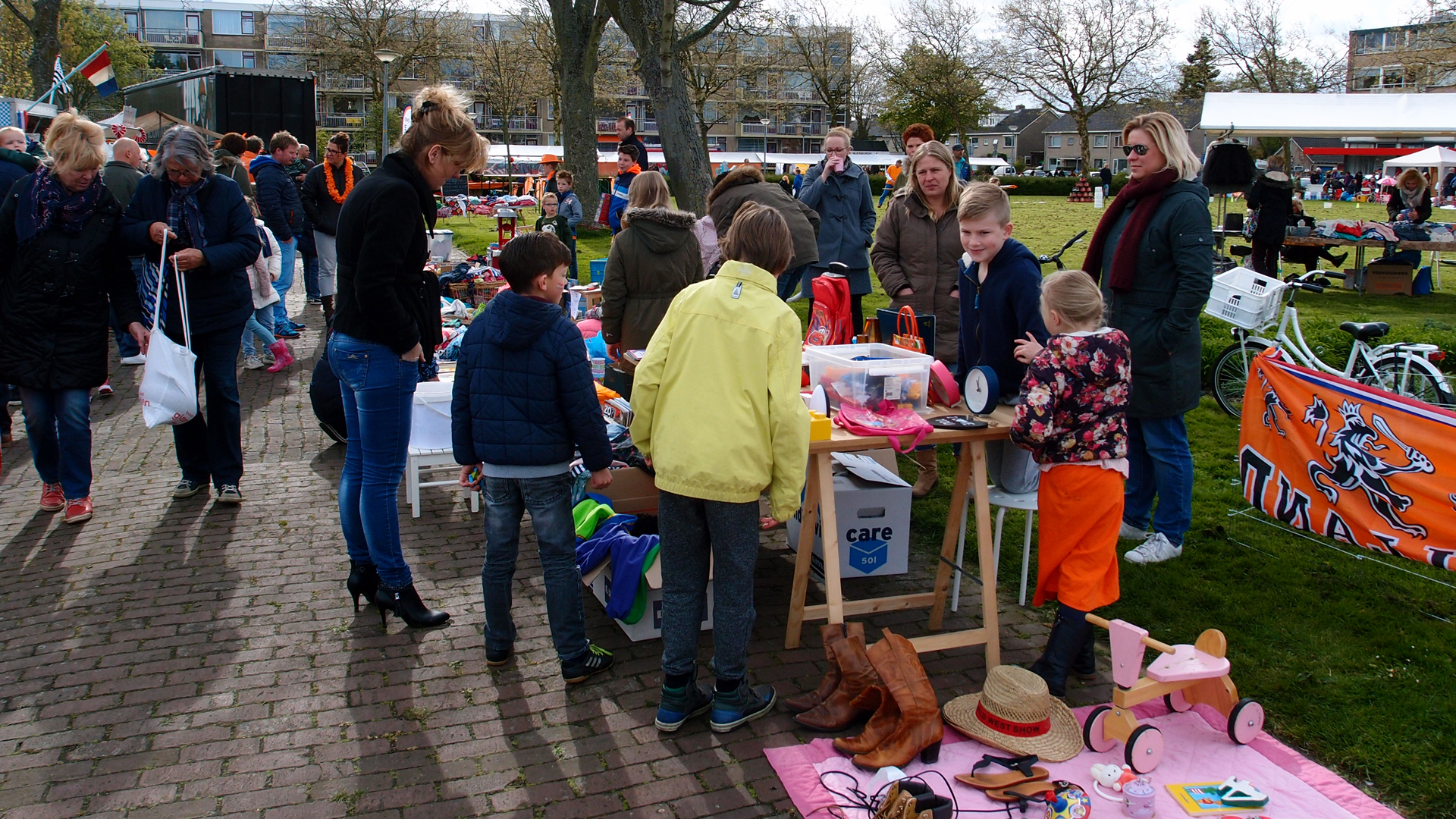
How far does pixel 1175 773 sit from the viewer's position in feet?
10.5

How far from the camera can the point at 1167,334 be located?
4.57 metres

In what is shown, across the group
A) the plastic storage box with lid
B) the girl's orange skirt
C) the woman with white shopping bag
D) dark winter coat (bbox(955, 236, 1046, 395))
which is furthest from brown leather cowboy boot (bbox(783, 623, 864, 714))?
the woman with white shopping bag

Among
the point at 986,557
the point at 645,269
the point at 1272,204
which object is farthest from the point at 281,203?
the point at 1272,204

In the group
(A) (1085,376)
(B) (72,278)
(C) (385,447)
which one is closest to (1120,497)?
(A) (1085,376)

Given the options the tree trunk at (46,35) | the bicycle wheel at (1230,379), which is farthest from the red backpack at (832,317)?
the tree trunk at (46,35)

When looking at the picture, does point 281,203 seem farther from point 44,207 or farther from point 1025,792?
point 1025,792

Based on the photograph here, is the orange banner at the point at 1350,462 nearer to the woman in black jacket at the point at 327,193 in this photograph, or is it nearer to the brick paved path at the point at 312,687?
the brick paved path at the point at 312,687

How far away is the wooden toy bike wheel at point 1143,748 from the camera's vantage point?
313 cm

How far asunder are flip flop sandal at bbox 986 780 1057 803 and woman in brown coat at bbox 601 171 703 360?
3.20m

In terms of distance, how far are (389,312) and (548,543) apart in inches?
40.7

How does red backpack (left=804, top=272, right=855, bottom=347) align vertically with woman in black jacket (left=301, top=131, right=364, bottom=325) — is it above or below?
below

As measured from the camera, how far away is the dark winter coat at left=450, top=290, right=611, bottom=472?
3436 mm

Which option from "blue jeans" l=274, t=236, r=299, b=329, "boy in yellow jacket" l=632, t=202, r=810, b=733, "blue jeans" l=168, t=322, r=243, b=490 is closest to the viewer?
"boy in yellow jacket" l=632, t=202, r=810, b=733

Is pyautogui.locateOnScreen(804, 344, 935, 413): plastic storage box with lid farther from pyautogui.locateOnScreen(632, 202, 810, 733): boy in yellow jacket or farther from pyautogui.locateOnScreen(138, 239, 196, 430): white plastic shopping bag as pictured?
pyautogui.locateOnScreen(138, 239, 196, 430): white plastic shopping bag
